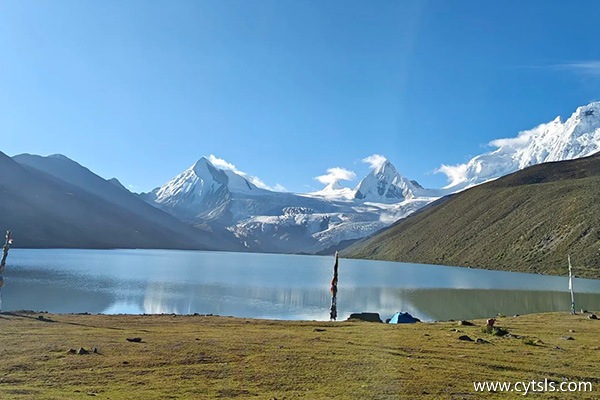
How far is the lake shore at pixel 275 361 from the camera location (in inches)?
672

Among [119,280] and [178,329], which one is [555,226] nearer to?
[119,280]

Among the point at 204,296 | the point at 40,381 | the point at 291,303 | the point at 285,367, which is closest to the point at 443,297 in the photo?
the point at 291,303

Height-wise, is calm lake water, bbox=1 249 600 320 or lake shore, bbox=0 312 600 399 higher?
calm lake water, bbox=1 249 600 320

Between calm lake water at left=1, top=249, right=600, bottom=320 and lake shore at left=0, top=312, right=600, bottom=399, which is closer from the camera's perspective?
lake shore at left=0, top=312, right=600, bottom=399

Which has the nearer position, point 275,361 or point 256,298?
point 275,361

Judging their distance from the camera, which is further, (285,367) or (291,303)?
(291,303)

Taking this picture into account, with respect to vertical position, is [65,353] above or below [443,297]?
below

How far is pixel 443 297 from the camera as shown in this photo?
7944 centimetres

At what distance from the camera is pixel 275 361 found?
21781mm

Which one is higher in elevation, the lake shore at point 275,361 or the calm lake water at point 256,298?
the calm lake water at point 256,298

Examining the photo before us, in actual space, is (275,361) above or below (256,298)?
below

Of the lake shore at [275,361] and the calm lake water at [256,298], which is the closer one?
the lake shore at [275,361]

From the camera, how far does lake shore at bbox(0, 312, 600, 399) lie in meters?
17.1

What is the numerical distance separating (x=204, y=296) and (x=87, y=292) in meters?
15.2
